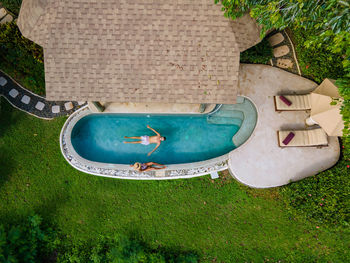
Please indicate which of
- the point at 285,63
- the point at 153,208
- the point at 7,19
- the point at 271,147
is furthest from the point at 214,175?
the point at 7,19

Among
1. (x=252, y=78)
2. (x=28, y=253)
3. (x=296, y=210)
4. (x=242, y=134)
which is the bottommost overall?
(x=28, y=253)

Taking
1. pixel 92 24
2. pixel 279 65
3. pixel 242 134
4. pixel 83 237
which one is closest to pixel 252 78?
pixel 279 65

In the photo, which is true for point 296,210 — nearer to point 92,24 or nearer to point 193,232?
point 193,232

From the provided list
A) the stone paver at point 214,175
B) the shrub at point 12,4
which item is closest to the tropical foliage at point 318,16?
the stone paver at point 214,175

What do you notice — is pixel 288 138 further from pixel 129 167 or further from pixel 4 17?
pixel 4 17

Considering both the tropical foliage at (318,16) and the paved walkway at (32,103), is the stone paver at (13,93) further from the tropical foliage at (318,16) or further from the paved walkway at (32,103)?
the tropical foliage at (318,16)

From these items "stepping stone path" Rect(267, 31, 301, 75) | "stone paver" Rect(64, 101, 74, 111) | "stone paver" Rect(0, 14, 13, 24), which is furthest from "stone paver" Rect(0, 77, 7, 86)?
"stepping stone path" Rect(267, 31, 301, 75)
